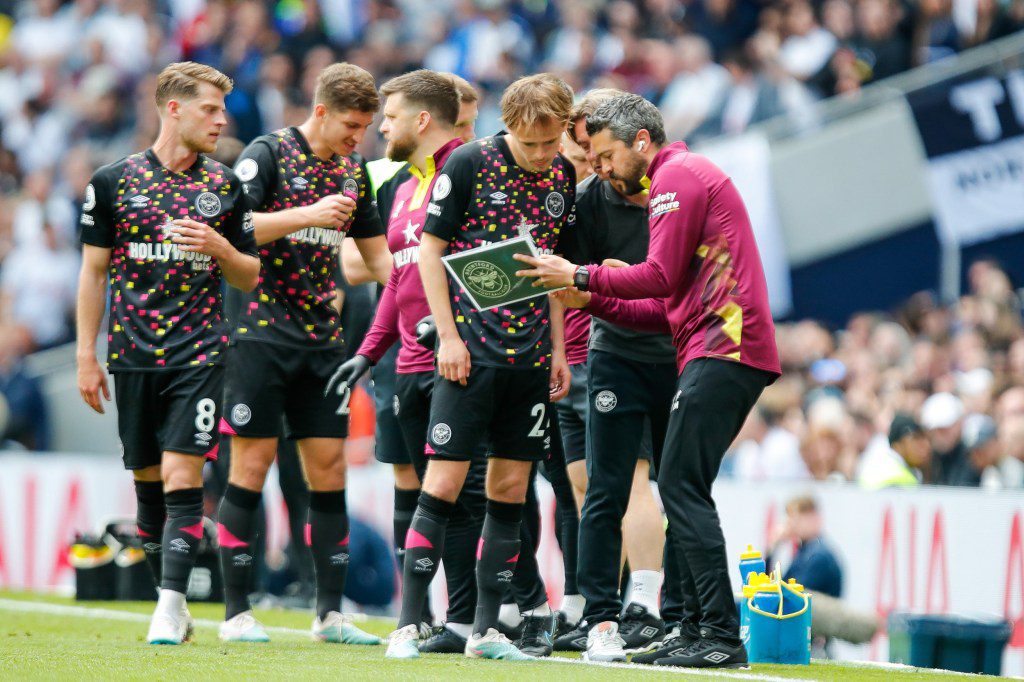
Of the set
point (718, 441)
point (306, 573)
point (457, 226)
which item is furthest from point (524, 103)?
point (306, 573)

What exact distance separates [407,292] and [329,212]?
500 millimetres

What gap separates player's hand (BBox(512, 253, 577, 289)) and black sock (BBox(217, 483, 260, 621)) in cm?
176

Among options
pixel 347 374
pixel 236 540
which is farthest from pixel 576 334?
pixel 236 540

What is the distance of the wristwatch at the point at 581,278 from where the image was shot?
619 centimetres

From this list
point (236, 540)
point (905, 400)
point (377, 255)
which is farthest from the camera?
point (905, 400)

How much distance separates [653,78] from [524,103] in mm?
9726

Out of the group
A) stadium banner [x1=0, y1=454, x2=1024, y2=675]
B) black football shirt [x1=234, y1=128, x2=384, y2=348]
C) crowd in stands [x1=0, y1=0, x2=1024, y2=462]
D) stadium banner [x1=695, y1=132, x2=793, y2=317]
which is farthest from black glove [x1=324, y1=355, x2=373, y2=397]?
stadium banner [x1=695, y1=132, x2=793, y2=317]

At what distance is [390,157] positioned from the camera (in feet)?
23.1

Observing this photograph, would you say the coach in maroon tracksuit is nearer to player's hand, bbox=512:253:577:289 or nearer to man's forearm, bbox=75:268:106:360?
player's hand, bbox=512:253:577:289

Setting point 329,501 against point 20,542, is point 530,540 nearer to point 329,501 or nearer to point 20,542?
point 329,501

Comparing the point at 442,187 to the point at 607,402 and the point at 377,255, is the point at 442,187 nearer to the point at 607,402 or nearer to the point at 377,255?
the point at 607,402

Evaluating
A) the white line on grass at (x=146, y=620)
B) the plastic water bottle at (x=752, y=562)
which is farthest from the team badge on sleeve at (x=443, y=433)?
the plastic water bottle at (x=752, y=562)

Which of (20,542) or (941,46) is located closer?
(20,542)

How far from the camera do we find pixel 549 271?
20.2ft
